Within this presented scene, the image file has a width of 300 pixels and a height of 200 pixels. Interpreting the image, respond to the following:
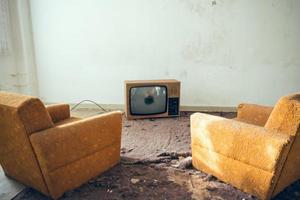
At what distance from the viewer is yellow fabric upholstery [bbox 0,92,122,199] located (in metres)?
1.38

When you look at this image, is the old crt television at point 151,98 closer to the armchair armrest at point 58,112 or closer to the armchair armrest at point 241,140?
the armchair armrest at point 58,112

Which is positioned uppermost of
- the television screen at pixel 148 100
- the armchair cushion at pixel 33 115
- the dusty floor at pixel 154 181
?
the armchair cushion at pixel 33 115

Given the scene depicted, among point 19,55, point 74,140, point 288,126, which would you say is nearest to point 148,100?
point 74,140

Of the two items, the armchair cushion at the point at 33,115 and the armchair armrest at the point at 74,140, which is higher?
the armchair cushion at the point at 33,115

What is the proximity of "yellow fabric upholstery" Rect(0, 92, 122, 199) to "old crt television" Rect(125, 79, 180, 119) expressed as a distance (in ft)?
4.04

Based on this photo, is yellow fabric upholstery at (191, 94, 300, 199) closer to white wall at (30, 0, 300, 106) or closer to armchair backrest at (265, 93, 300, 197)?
armchair backrest at (265, 93, 300, 197)

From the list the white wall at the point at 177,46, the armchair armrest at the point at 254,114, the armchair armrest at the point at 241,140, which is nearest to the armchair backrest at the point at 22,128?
the armchair armrest at the point at 241,140

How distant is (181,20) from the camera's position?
3.38m

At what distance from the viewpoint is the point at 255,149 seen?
1432 mm

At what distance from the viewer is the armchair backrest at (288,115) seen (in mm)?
1331

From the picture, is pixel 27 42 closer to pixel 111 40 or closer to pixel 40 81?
pixel 40 81

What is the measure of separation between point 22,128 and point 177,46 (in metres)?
2.55

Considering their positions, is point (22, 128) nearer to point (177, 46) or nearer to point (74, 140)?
point (74, 140)

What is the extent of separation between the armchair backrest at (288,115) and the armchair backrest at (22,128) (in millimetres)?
1362
